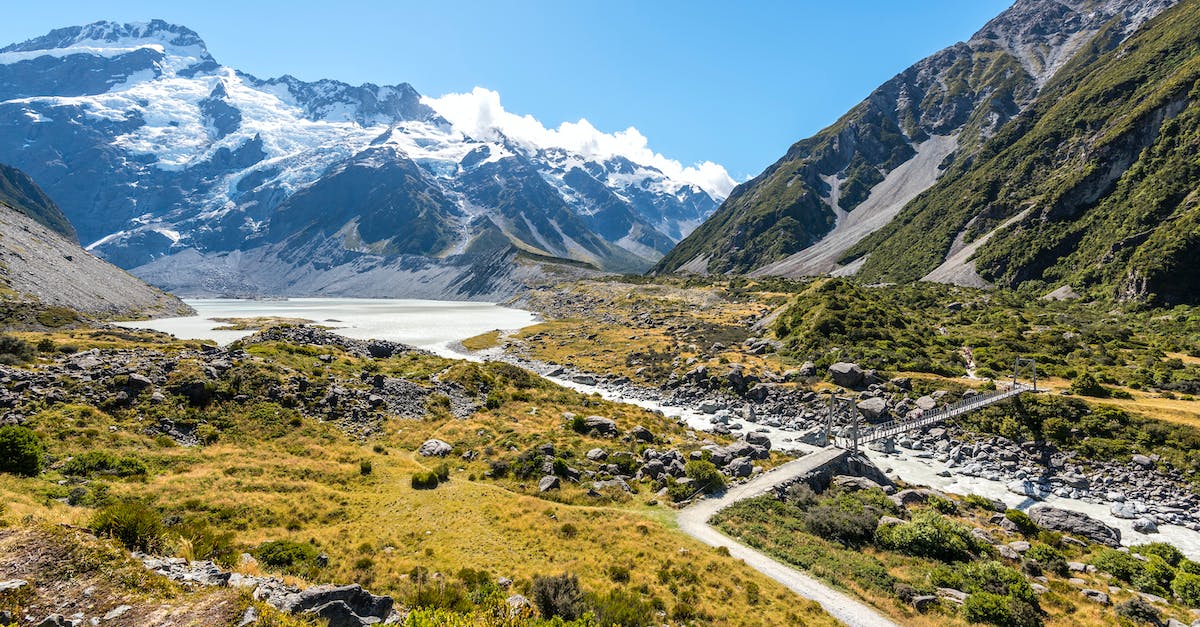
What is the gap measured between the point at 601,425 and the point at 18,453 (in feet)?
106

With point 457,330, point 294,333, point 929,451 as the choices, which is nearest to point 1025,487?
point 929,451

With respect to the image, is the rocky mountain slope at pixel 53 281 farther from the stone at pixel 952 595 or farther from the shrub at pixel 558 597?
the stone at pixel 952 595

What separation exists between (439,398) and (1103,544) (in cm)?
4612

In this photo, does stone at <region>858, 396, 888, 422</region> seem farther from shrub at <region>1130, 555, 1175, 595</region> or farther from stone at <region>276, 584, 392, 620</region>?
stone at <region>276, 584, 392, 620</region>

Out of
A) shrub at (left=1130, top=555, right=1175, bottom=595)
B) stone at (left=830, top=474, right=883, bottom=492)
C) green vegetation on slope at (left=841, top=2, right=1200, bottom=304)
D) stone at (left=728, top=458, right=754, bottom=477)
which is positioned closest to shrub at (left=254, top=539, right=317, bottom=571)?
stone at (left=728, top=458, right=754, bottom=477)

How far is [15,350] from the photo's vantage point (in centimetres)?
3712

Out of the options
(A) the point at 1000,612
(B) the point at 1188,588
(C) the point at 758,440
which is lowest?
(B) the point at 1188,588

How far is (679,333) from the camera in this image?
9862cm

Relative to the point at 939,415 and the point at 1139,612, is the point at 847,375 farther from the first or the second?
the point at 1139,612

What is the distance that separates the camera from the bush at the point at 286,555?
713 inches

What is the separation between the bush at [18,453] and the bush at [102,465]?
1193mm

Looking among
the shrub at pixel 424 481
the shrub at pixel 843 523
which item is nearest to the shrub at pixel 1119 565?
the shrub at pixel 843 523

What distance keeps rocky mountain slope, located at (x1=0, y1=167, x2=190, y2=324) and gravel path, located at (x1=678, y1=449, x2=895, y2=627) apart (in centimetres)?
11627

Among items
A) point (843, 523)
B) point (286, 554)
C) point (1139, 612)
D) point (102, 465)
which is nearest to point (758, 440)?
point (843, 523)
